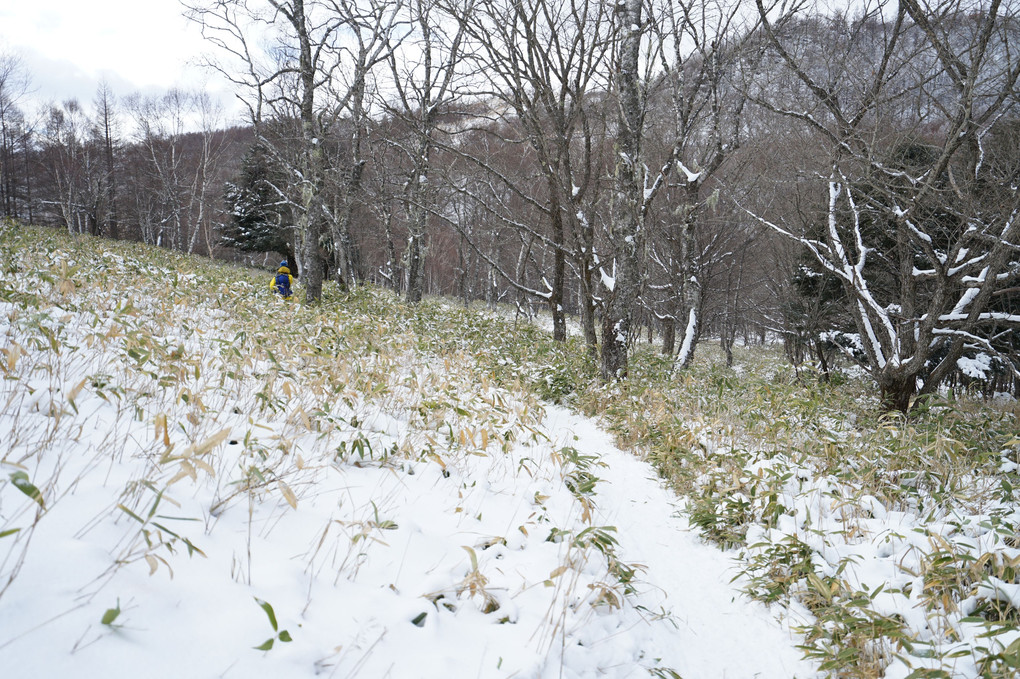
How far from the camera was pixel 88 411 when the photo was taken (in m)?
2.81

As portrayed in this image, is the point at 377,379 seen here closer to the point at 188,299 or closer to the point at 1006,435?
the point at 188,299

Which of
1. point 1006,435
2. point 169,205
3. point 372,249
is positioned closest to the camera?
point 1006,435

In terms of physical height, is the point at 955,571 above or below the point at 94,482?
below

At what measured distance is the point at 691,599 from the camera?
2.99 m

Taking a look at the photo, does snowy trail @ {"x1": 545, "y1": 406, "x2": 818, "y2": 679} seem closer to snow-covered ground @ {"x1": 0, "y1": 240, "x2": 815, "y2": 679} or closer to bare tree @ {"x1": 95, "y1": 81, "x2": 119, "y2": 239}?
snow-covered ground @ {"x1": 0, "y1": 240, "x2": 815, "y2": 679}

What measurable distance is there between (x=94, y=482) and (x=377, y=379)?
3.01m

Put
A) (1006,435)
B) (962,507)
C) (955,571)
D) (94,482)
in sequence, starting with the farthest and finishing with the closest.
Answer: (1006,435) → (962,507) → (955,571) → (94,482)

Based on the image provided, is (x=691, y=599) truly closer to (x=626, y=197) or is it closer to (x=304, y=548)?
(x=304, y=548)

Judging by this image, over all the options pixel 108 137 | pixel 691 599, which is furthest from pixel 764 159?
pixel 108 137

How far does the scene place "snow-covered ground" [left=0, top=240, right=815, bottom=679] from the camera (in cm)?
158

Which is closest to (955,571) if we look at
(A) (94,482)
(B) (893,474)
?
(B) (893,474)

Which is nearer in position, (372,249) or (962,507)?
(962,507)

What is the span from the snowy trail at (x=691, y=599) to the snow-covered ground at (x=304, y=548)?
0.01 m

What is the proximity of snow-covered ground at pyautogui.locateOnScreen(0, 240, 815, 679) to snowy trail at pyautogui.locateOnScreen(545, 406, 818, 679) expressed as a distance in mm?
15
